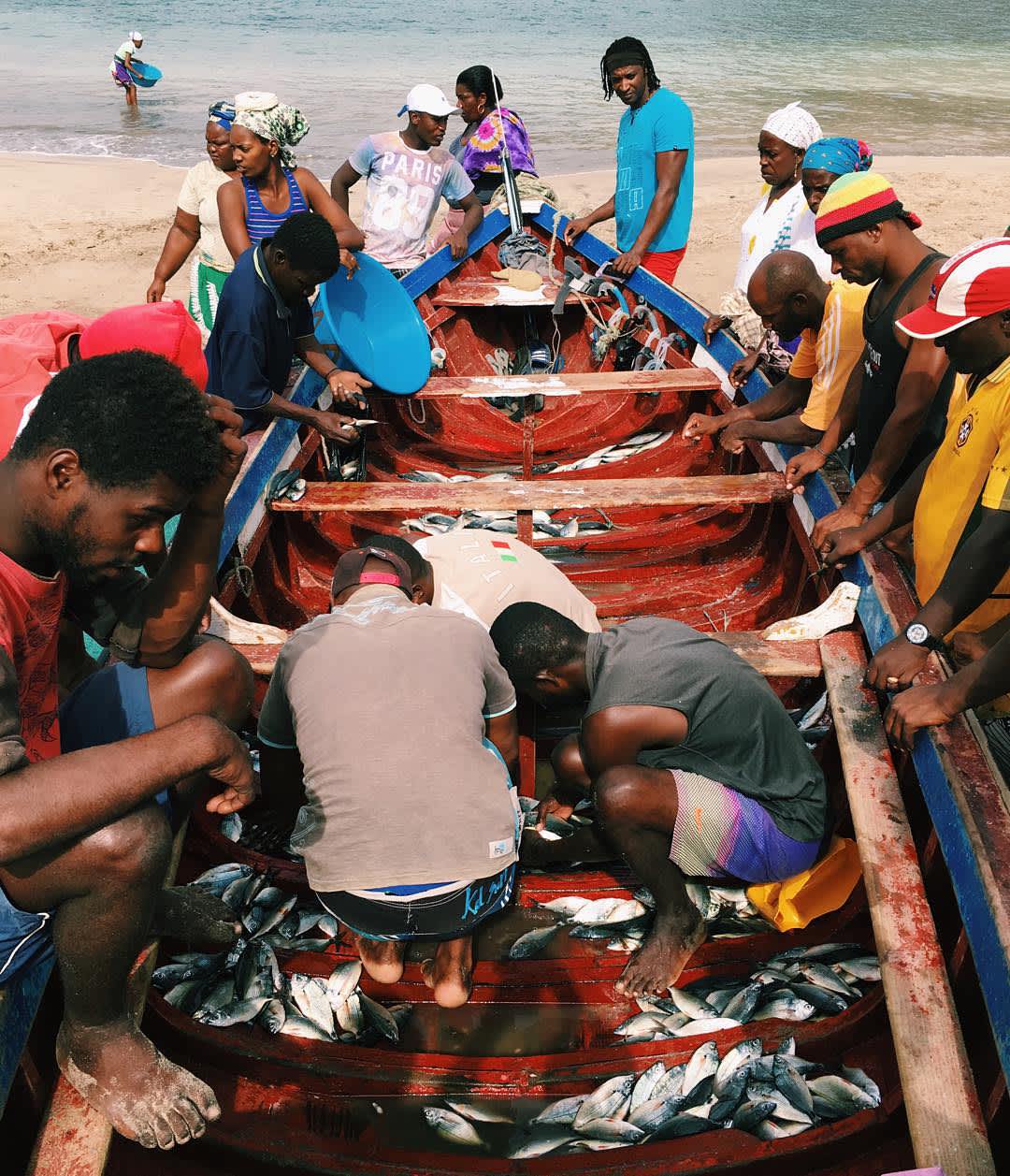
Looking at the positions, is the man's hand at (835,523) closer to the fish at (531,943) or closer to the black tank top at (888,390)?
the black tank top at (888,390)

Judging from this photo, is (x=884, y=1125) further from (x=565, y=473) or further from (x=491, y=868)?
(x=565, y=473)

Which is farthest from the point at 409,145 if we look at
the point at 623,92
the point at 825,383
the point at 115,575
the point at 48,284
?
the point at 48,284

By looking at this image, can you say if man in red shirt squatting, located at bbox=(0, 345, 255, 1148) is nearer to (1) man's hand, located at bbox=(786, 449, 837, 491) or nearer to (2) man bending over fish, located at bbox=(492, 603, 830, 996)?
(2) man bending over fish, located at bbox=(492, 603, 830, 996)

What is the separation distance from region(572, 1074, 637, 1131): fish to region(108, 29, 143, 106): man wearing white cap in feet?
83.1

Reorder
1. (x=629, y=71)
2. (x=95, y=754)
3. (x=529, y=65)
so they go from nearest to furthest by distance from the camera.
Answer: (x=95, y=754), (x=629, y=71), (x=529, y=65)

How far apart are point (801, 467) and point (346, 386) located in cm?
236

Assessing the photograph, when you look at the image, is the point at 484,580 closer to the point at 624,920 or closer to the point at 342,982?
the point at 624,920

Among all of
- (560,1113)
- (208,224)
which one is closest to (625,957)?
(560,1113)

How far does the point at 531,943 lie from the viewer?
9.18 feet

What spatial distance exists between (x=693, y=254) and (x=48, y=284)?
8.40m

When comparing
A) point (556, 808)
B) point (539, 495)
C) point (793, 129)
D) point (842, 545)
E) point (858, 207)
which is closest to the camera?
point (556, 808)

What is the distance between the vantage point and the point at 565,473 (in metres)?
5.45

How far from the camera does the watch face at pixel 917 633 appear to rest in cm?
280

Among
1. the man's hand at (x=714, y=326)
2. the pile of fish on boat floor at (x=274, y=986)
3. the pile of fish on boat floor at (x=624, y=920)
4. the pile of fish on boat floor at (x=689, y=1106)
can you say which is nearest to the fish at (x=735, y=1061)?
the pile of fish on boat floor at (x=689, y=1106)
